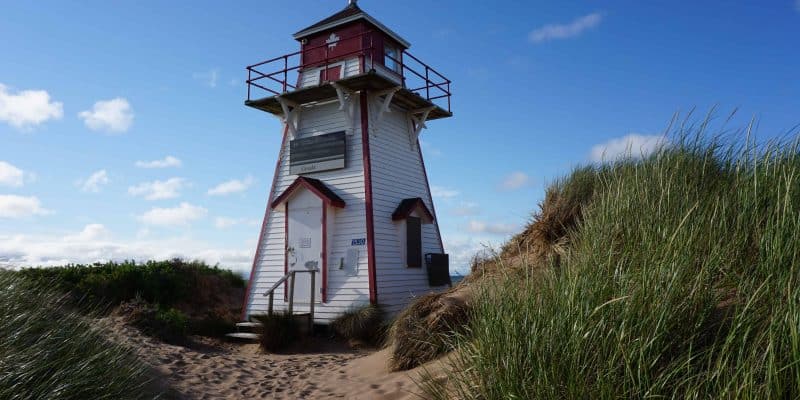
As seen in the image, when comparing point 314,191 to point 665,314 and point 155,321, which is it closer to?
point 155,321

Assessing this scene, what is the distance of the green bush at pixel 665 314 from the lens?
3.16 metres

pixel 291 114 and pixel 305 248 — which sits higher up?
pixel 291 114

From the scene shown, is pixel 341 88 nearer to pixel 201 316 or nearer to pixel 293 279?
pixel 293 279

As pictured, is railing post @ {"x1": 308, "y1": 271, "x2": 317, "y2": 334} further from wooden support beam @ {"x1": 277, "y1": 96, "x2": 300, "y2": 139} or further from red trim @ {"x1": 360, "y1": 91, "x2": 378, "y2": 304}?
wooden support beam @ {"x1": 277, "y1": 96, "x2": 300, "y2": 139}

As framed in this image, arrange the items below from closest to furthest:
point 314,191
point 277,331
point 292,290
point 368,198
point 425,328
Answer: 1. point 425,328
2. point 277,331
3. point 292,290
4. point 368,198
5. point 314,191

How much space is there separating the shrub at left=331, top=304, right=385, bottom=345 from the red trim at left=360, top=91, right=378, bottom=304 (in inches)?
20.0

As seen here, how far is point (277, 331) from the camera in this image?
1191cm

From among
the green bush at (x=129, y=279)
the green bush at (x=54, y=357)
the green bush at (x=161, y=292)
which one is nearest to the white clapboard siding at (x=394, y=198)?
the green bush at (x=161, y=292)

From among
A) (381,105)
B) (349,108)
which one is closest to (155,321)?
(349,108)

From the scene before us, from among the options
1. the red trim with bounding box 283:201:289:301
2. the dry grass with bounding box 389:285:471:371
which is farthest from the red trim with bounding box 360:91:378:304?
the dry grass with bounding box 389:285:471:371

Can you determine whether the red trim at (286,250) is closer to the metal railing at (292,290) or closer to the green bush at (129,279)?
the metal railing at (292,290)

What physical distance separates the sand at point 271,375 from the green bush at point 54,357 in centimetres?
95

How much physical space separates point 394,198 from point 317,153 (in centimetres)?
255

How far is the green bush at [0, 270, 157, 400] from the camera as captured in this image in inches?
194
